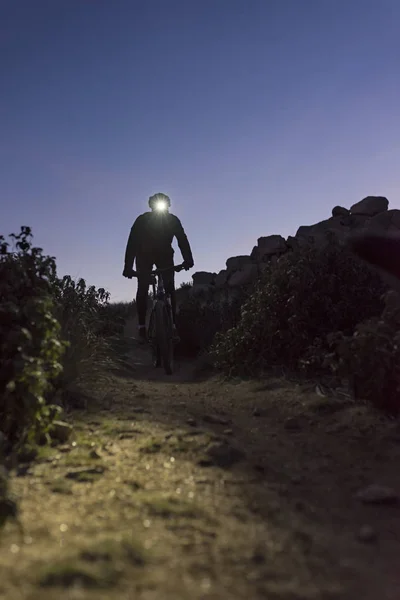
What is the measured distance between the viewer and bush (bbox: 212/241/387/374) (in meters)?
5.40

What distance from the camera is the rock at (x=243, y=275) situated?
39.0 feet

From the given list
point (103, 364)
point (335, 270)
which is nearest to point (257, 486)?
point (103, 364)

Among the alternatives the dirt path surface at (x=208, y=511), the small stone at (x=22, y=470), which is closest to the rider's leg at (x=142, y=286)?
the dirt path surface at (x=208, y=511)

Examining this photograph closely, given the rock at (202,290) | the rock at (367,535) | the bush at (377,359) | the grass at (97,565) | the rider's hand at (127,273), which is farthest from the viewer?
the rock at (202,290)

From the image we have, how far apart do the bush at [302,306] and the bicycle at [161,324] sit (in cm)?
132

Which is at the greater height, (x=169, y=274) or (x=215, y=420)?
(x=169, y=274)

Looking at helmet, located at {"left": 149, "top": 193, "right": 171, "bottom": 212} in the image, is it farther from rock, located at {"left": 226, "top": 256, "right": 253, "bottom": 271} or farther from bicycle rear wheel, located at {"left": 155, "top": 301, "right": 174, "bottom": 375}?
rock, located at {"left": 226, "top": 256, "right": 253, "bottom": 271}

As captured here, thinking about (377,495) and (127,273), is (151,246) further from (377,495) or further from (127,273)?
(377,495)

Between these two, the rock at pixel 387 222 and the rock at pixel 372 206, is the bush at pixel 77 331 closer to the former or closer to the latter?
the rock at pixel 387 222

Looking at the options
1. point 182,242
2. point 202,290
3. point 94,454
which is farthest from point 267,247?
point 94,454

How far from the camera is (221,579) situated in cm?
158

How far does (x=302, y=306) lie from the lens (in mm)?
5496

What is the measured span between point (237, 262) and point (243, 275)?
1973 millimetres

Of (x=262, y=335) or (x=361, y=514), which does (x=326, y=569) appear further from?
(x=262, y=335)
